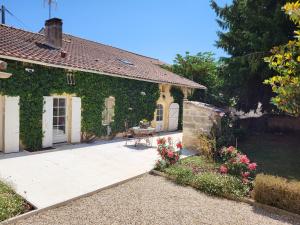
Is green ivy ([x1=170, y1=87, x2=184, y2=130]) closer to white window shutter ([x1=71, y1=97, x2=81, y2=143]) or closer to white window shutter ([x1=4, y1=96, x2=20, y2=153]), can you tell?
white window shutter ([x1=71, y1=97, x2=81, y2=143])

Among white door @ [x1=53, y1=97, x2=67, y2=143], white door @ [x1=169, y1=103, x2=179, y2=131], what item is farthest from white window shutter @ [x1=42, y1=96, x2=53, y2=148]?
white door @ [x1=169, y1=103, x2=179, y2=131]

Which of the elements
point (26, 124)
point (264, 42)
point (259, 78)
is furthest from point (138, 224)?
point (259, 78)

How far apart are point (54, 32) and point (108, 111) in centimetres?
501

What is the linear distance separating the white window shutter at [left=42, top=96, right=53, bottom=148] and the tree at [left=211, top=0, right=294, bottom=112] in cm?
880

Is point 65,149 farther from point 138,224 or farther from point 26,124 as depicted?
point 138,224

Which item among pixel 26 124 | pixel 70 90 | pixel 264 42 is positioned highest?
pixel 264 42

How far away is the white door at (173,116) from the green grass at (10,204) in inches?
516

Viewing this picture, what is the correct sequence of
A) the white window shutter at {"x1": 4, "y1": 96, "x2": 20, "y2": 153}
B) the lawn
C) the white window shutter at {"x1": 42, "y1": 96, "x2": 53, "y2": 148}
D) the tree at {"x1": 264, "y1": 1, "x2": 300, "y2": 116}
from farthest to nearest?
the white window shutter at {"x1": 42, "y1": 96, "x2": 53, "y2": 148} < the white window shutter at {"x1": 4, "y1": 96, "x2": 20, "y2": 153} < the lawn < the tree at {"x1": 264, "y1": 1, "x2": 300, "y2": 116}

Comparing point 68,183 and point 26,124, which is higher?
point 26,124

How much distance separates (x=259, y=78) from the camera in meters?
12.8

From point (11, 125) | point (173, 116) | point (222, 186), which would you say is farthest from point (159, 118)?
point (222, 186)

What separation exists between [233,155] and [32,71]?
7736mm

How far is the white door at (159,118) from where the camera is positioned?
16403 mm

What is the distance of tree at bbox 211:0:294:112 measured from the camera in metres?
10.6
